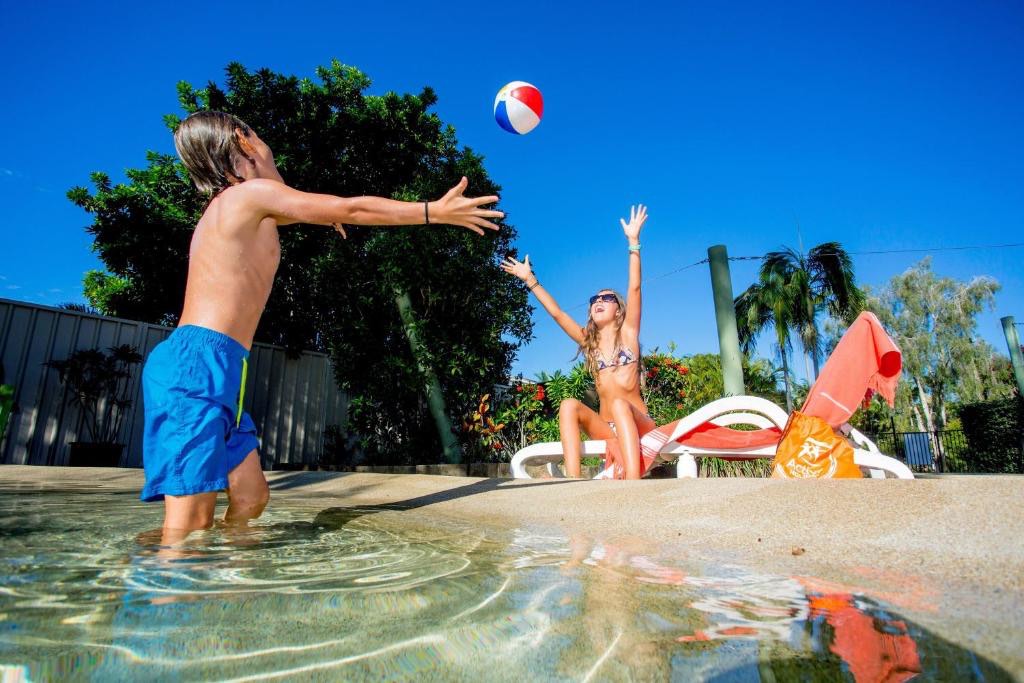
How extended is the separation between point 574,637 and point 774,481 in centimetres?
200

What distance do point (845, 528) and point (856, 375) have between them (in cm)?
256

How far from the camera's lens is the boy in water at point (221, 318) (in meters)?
1.90

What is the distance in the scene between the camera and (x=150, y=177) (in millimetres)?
11242

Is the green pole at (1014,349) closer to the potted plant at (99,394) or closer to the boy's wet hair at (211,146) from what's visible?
the boy's wet hair at (211,146)

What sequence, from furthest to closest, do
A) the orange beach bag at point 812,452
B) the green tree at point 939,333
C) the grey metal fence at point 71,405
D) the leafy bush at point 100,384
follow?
the green tree at point 939,333 < the grey metal fence at point 71,405 < the leafy bush at point 100,384 < the orange beach bag at point 812,452

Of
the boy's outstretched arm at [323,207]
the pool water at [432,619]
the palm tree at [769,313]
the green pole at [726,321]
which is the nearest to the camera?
the pool water at [432,619]

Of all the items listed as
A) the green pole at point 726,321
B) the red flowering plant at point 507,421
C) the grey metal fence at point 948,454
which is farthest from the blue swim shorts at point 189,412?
the grey metal fence at point 948,454

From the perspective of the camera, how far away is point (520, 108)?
498 centimetres

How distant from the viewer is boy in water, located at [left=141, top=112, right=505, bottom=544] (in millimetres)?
1900

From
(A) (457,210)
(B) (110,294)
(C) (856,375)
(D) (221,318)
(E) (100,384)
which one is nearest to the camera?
(D) (221,318)

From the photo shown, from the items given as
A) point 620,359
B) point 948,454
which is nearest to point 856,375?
point 620,359

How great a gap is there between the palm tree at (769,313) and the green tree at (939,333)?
1060 centimetres

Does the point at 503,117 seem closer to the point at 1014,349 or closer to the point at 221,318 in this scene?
the point at 221,318

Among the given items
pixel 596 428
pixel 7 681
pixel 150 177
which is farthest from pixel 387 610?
pixel 150 177
